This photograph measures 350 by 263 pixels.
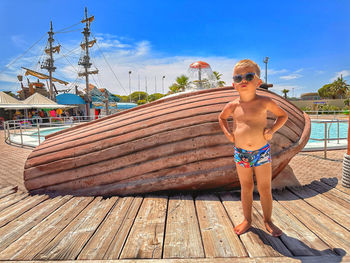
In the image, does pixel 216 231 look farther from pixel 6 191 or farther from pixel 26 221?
pixel 6 191

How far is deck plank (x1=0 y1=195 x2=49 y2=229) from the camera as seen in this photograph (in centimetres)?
222

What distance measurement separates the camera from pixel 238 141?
1746mm

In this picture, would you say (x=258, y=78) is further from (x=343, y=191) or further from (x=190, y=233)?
(x=343, y=191)

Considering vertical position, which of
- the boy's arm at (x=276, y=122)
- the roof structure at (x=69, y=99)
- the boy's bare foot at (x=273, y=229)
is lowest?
the boy's bare foot at (x=273, y=229)

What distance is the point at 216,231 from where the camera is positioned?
1.85 metres

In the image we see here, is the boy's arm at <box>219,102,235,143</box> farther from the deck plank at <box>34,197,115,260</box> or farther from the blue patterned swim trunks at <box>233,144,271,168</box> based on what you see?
the deck plank at <box>34,197,115,260</box>

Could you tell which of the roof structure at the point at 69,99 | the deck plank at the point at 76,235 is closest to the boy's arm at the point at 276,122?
the deck plank at the point at 76,235

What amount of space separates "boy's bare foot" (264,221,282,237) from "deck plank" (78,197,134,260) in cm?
119

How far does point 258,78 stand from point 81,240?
1.88 meters

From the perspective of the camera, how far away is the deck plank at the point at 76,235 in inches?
64.2

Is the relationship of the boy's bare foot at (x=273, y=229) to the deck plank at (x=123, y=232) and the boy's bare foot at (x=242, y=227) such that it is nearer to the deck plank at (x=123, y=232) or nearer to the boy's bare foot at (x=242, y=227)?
the boy's bare foot at (x=242, y=227)

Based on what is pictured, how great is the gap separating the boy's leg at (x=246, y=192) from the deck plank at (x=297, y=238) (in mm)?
281

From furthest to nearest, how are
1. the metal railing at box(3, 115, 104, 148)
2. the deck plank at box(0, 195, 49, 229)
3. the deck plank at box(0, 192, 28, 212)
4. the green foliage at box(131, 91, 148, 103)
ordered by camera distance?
1. the green foliage at box(131, 91, 148, 103)
2. the metal railing at box(3, 115, 104, 148)
3. the deck plank at box(0, 192, 28, 212)
4. the deck plank at box(0, 195, 49, 229)

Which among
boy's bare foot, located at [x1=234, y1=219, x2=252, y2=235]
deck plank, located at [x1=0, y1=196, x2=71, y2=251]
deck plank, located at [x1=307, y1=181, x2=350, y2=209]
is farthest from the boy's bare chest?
deck plank, located at [x1=0, y1=196, x2=71, y2=251]
